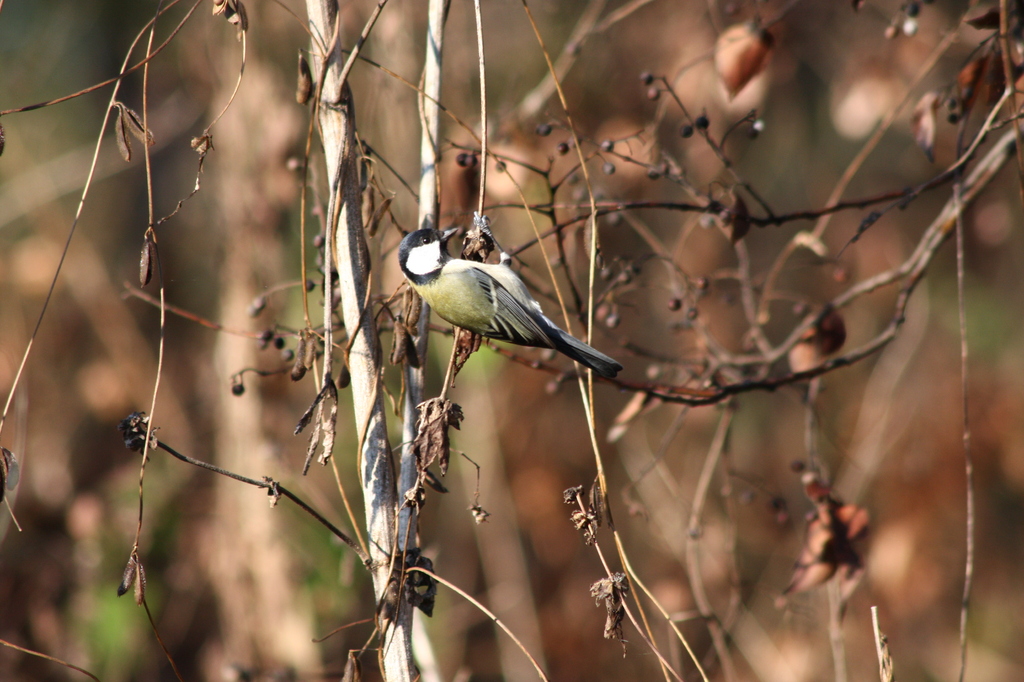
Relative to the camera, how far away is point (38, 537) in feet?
15.0

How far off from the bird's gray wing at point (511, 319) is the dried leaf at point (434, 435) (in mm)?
600

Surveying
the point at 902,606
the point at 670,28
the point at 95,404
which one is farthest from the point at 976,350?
the point at 95,404

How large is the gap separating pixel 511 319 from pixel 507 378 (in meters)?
3.34

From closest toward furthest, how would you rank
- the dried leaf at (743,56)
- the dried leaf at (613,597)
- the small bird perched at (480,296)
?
1. the dried leaf at (613,597)
2. the small bird perched at (480,296)
3. the dried leaf at (743,56)

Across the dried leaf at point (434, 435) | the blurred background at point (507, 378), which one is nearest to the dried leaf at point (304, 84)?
the dried leaf at point (434, 435)

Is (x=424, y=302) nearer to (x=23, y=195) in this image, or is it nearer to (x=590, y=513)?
(x=590, y=513)

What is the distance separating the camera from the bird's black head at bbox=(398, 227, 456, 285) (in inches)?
69.6

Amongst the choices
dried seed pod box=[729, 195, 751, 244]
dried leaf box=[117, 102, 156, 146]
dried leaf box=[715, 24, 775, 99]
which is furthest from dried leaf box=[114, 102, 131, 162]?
dried leaf box=[715, 24, 775, 99]

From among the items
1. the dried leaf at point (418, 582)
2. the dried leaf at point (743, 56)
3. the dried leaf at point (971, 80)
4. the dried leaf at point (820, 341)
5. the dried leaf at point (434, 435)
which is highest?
the dried leaf at point (743, 56)

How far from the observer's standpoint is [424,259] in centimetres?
210

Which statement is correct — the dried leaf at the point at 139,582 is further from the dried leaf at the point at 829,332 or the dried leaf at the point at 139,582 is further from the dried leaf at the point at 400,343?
the dried leaf at the point at 829,332

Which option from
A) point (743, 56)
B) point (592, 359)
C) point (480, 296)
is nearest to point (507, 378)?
point (480, 296)

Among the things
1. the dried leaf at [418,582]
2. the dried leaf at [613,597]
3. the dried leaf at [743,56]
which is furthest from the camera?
the dried leaf at [743,56]

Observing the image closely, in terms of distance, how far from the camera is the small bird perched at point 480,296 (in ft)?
6.40
